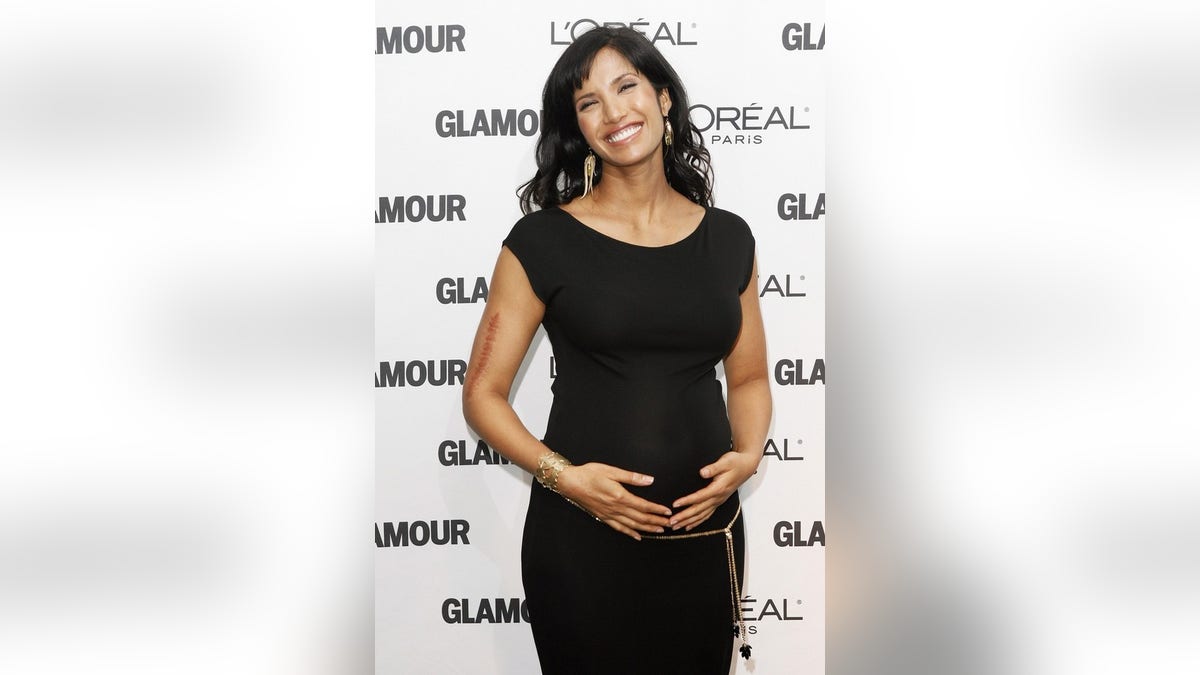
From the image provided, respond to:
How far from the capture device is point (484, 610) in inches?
99.7

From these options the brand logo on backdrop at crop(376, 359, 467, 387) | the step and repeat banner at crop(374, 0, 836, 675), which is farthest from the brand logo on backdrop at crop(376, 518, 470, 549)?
the brand logo on backdrop at crop(376, 359, 467, 387)

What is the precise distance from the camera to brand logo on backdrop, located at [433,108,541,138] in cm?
242

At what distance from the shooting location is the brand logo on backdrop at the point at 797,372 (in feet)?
8.20

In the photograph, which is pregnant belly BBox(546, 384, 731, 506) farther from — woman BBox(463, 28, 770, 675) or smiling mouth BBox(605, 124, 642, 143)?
smiling mouth BBox(605, 124, 642, 143)

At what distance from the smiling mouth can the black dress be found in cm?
19

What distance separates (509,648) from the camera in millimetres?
2551

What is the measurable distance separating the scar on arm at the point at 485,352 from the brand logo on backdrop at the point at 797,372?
91 centimetres

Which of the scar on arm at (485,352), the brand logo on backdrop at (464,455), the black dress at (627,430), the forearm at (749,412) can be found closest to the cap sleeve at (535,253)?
the black dress at (627,430)

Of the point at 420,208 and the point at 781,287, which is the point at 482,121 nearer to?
Result: the point at 420,208

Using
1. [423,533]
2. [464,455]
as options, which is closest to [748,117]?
[464,455]

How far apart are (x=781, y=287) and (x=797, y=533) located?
680 mm

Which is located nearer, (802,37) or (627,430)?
(627,430)
